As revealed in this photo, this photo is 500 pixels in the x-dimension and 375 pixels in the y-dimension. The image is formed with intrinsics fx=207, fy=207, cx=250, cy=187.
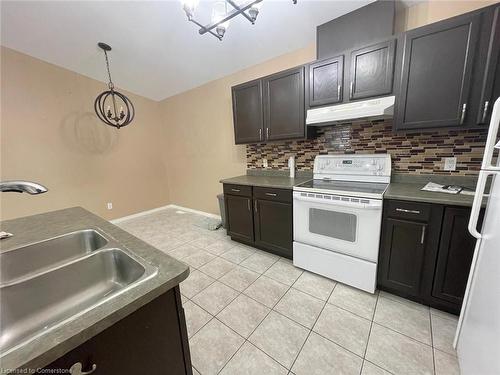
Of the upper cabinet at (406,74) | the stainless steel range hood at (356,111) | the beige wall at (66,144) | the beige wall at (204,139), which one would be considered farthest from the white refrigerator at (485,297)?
the beige wall at (66,144)

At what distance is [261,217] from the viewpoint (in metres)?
2.47

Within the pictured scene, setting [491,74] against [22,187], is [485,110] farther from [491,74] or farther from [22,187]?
[22,187]

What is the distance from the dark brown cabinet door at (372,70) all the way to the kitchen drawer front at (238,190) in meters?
1.43

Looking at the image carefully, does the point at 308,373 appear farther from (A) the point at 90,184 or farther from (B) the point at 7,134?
(B) the point at 7,134

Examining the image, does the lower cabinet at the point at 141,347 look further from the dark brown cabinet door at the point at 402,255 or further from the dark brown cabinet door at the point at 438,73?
the dark brown cabinet door at the point at 438,73

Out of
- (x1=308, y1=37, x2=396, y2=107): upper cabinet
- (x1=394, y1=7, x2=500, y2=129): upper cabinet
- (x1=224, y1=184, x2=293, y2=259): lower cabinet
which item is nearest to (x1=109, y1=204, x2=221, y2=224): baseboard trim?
(x1=224, y1=184, x2=293, y2=259): lower cabinet

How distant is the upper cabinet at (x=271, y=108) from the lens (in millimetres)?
2250

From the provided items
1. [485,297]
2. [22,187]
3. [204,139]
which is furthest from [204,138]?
[485,297]

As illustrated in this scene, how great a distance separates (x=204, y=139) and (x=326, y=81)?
92.6 inches

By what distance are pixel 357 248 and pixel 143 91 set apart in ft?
14.2

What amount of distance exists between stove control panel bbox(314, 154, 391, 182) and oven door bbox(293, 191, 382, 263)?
1.81 ft

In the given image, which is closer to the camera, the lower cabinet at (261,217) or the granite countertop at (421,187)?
the granite countertop at (421,187)

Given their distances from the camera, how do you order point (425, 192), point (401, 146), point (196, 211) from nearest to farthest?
point (425, 192) → point (401, 146) → point (196, 211)

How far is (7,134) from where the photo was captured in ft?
9.20
